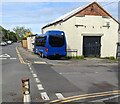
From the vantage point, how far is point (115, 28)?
3172cm

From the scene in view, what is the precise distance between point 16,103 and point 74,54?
22539 millimetres

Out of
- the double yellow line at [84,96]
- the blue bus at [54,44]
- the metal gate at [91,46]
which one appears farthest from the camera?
the metal gate at [91,46]

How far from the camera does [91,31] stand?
30.7 m

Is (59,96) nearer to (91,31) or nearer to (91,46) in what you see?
(91,31)

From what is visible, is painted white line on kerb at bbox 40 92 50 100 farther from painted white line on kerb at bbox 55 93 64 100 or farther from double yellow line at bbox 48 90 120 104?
double yellow line at bbox 48 90 120 104

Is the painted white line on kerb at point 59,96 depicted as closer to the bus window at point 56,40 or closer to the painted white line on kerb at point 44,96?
the painted white line on kerb at point 44,96

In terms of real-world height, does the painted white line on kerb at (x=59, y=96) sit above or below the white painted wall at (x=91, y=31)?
below

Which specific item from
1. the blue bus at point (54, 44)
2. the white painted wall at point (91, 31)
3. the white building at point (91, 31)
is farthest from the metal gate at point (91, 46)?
the blue bus at point (54, 44)

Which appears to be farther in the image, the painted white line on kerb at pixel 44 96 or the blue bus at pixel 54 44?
the blue bus at pixel 54 44

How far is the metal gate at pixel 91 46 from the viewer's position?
1223 inches

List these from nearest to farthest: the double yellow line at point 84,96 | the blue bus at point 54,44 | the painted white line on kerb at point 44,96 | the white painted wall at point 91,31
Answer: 1. the double yellow line at point 84,96
2. the painted white line on kerb at point 44,96
3. the blue bus at point 54,44
4. the white painted wall at point 91,31

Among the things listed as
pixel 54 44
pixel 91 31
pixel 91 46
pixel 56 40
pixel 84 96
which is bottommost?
pixel 84 96

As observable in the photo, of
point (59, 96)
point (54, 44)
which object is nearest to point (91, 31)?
point (54, 44)

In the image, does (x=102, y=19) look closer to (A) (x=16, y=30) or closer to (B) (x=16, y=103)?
(B) (x=16, y=103)
